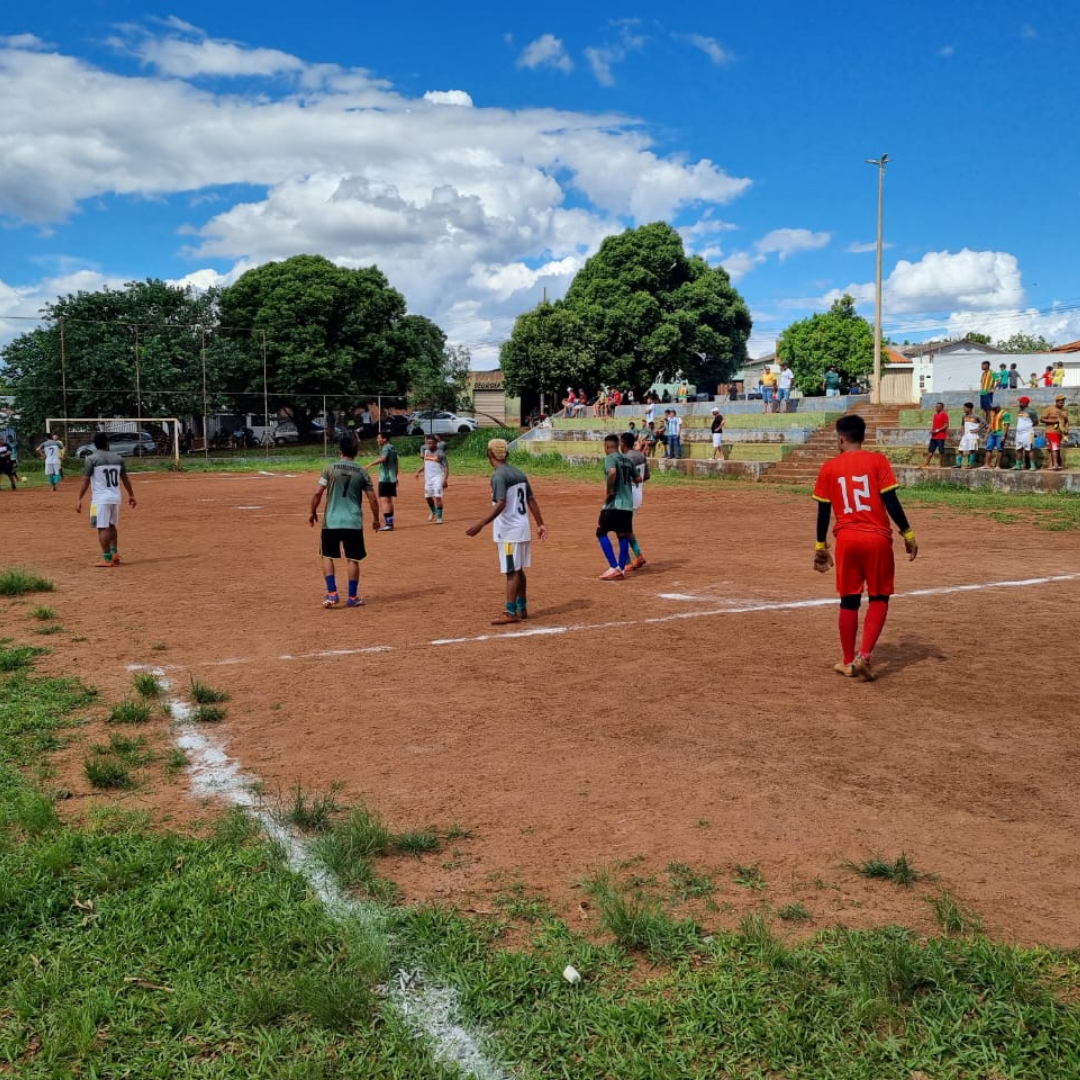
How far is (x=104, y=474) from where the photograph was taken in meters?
12.9

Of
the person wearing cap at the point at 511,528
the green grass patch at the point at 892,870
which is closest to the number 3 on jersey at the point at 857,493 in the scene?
the person wearing cap at the point at 511,528

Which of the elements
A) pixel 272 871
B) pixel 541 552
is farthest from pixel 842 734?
pixel 541 552

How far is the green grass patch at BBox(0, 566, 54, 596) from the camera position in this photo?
35.8 feet

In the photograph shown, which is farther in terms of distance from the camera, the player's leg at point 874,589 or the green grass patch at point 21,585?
the green grass patch at point 21,585

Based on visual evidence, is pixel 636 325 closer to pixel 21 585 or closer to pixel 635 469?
pixel 635 469

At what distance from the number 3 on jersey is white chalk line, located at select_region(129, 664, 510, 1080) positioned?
14.5 ft

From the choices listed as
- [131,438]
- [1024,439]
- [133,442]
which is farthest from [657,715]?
[131,438]

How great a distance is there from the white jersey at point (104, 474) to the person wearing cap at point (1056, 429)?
19410 mm

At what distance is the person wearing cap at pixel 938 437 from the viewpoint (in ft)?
80.9

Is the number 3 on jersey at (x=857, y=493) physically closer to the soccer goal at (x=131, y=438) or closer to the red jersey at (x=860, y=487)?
the red jersey at (x=860, y=487)

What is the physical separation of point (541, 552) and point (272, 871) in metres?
10.4

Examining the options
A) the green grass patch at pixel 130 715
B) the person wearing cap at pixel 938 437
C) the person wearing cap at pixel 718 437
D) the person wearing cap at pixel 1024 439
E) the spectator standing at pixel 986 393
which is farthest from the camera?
the person wearing cap at pixel 718 437

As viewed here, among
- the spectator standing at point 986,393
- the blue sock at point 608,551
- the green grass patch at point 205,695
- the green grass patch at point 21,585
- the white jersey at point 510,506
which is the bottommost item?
the green grass patch at point 205,695

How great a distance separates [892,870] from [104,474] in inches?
461
